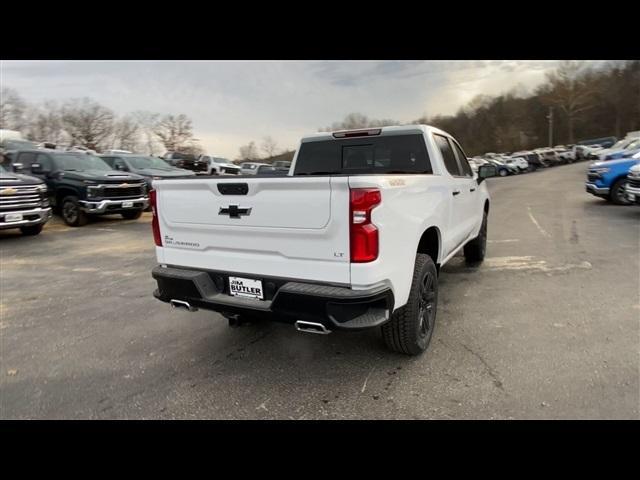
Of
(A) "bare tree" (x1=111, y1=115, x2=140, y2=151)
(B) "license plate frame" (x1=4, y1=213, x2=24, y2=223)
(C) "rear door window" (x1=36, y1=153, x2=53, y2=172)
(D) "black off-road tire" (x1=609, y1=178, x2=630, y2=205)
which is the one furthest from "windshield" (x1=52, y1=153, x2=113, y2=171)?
(A) "bare tree" (x1=111, y1=115, x2=140, y2=151)

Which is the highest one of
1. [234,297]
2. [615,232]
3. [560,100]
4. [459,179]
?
[560,100]

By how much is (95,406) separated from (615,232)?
9264 millimetres

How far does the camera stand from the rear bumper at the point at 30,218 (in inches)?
331

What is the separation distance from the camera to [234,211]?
292cm

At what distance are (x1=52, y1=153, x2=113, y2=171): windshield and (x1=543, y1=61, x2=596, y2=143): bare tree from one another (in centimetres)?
8248

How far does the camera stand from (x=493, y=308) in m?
4.43

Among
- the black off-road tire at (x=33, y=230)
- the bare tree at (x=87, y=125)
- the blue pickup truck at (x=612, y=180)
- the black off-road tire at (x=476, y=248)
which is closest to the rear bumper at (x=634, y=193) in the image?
the blue pickup truck at (x=612, y=180)

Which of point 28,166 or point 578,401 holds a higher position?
point 28,166

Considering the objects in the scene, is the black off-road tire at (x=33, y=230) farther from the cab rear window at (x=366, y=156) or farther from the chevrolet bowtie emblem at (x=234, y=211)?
the chevrolet bowtie emblem at (x=234, y=211)

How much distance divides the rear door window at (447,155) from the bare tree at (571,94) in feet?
276

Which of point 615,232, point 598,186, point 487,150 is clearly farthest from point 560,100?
point 615,232

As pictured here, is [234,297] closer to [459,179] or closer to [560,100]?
[459,179]

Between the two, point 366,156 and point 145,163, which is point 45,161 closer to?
point 145,163
